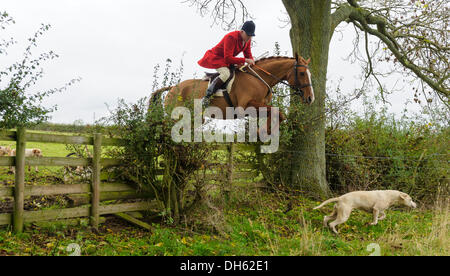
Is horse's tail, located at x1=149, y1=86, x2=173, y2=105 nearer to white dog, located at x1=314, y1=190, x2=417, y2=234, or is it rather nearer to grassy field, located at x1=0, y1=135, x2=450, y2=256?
grassy field, located at x1=0, y1=135, x2=450, y2=256

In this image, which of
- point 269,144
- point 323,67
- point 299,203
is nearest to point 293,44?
point 323,67

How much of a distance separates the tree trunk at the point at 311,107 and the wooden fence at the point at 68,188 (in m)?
2.62

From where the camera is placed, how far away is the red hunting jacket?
7820 mm

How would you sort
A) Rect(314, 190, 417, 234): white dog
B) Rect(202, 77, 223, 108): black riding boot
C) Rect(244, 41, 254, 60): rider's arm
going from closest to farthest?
Rect(314, 190, 417, 234): white dog < Rect(202, 77, 223, 108): black riding boot < Rect(244, 41, 254, 60): rider's arm

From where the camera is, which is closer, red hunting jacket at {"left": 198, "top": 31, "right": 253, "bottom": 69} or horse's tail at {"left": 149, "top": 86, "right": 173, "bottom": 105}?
horse's tail at {"left": 149, "top": 86, "right": 173, "bottom": 105}

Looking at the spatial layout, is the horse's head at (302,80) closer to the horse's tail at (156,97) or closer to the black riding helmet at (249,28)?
the black riding helmet at (249,28)

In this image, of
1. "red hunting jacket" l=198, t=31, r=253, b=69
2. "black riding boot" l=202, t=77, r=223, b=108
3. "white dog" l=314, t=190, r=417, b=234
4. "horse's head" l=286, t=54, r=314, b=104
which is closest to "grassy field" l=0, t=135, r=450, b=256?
"white dog" l=314, t=190, r=417, b=234

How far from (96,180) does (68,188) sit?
0.45 metres

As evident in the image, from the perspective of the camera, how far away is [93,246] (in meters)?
5.16

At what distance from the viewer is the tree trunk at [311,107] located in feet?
30.3

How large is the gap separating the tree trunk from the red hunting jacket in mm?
1977

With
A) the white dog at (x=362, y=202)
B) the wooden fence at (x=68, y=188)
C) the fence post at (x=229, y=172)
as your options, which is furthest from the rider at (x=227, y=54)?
the white dog at (x=362, y=202)

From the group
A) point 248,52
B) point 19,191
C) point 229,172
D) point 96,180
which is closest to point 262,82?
point 248,52

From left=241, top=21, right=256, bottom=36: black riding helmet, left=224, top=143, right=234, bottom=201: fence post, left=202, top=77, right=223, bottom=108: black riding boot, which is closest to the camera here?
left=224, top=143, right=234, bottom=201: fence post
